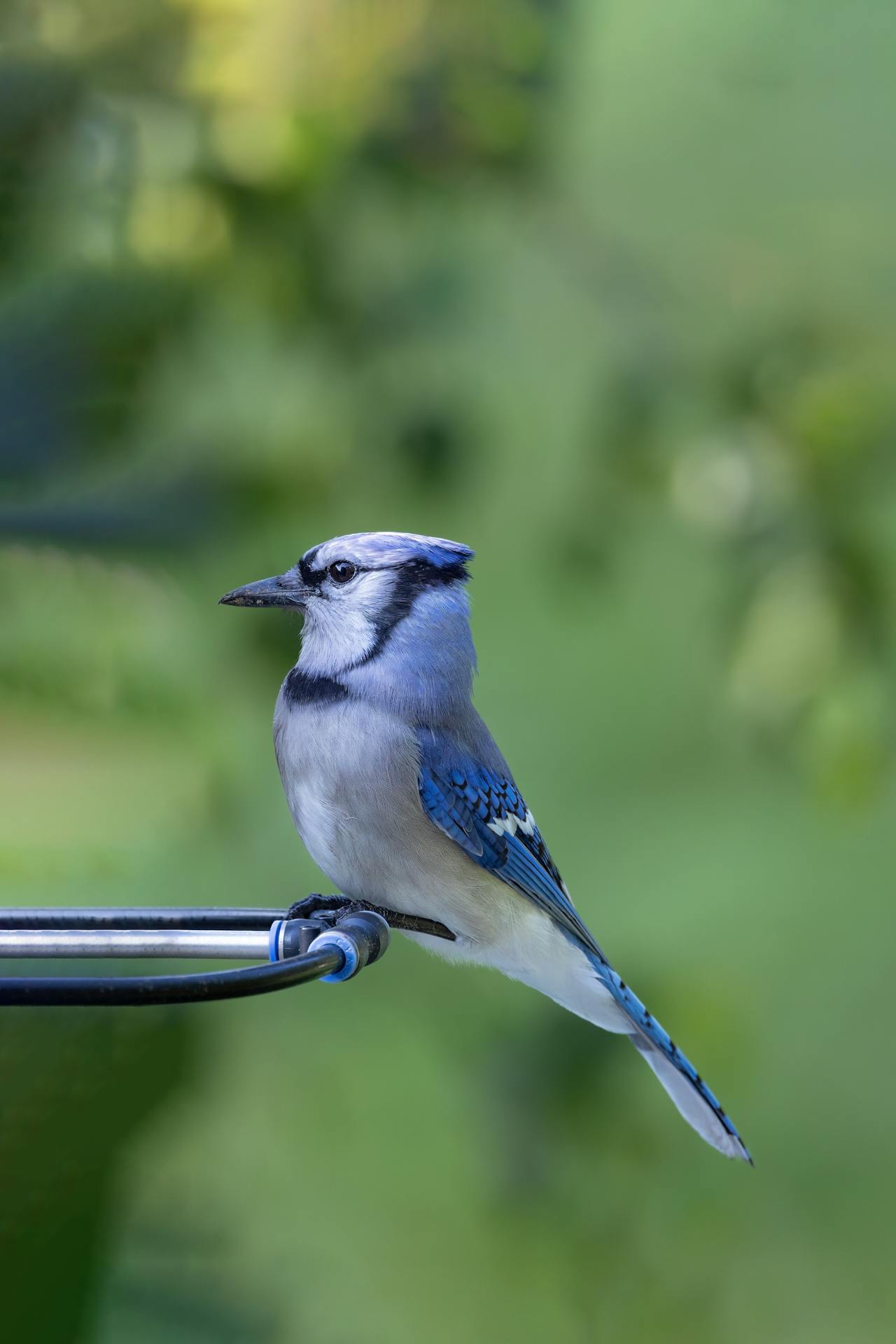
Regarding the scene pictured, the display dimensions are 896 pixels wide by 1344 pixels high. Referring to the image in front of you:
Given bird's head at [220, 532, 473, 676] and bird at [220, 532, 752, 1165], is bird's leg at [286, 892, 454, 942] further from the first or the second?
bird's head at [220, 532, 473, 676]

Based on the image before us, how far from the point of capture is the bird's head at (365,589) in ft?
3.07

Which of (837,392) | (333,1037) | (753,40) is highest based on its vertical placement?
(753,40)

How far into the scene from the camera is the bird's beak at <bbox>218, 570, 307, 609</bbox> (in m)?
0.89

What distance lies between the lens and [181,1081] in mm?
886

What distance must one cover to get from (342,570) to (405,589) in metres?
0.05

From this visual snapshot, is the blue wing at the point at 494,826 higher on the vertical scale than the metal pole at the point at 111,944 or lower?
lower

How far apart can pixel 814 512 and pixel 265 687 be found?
612 millimetres

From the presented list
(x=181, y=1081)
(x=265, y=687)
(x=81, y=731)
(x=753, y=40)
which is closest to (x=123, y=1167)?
(x=181, y=1081)

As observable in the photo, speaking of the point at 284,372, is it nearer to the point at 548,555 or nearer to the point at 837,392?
the point at 548,555

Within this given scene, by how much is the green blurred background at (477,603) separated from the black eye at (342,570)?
102 millimetres

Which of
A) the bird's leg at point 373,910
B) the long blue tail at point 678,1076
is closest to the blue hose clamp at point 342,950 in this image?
the bird's leg at point 373,910

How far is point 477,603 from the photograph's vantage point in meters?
1.87

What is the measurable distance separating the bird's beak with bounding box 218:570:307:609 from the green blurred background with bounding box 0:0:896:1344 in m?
0.07

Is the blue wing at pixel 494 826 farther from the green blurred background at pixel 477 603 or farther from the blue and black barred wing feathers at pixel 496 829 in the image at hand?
the green blurred background at pixel 477 603
